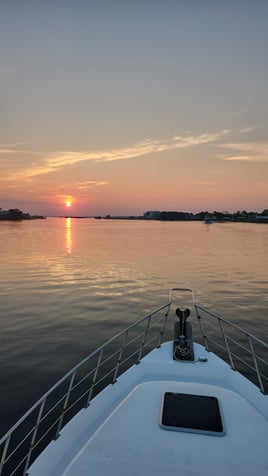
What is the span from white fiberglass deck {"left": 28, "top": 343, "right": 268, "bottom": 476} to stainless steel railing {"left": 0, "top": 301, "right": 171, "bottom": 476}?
0.32 metres

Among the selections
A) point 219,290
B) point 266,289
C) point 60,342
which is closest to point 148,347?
point 60,342

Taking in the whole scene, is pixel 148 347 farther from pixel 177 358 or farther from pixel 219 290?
pixel 219 290

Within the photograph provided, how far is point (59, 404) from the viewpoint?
8.70 meters

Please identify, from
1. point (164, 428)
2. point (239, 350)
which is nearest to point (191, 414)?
point (164, 428)

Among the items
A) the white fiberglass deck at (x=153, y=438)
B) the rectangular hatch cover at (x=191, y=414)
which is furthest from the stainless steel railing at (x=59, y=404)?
the rectangular hatch cover at (x=191, y=414)

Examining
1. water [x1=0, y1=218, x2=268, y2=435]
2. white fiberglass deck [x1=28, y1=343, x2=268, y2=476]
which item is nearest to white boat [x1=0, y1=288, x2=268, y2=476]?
white fiberglass deck [x1=28, y1=343, x2=268, y2=476]

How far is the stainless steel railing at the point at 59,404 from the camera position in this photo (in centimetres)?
541

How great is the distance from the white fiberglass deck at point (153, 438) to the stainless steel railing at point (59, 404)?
1.04 ft

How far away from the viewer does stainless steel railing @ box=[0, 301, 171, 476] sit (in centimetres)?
541

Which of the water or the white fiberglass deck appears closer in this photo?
the white fiberglass deck

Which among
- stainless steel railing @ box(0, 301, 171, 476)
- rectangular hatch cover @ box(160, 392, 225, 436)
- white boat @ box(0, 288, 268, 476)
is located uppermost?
rectangular hatch cover @ box(160, 392, 225, 436)

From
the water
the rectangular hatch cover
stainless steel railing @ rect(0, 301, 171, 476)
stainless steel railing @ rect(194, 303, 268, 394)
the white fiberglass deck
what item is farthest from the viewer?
the water

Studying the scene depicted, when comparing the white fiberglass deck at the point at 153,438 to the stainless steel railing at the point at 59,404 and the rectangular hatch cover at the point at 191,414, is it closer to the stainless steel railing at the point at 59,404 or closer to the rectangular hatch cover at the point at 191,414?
the rectangular hatch cover at the point at 191,414

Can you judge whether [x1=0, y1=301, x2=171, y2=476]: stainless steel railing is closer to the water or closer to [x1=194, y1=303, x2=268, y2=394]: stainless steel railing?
the water
